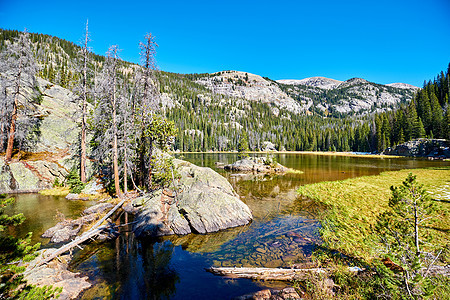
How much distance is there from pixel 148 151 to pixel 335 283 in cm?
1774

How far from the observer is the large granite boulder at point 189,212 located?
1268cm

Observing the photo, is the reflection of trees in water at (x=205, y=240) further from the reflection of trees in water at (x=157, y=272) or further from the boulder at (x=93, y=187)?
the boulder at (x=93, y=187)

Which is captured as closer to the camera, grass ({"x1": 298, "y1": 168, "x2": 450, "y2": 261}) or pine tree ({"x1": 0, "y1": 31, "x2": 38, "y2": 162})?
grass ({"x1": 298, "y1": 168, "x2": 450, "y2": 261})

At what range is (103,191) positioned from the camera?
21.0 metres

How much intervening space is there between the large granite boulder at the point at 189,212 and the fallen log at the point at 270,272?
4732mm

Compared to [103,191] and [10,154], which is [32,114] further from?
[103,191]

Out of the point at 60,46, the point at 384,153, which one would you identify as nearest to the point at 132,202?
the point at 384,153

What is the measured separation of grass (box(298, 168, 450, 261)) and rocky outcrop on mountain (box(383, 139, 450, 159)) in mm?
66582

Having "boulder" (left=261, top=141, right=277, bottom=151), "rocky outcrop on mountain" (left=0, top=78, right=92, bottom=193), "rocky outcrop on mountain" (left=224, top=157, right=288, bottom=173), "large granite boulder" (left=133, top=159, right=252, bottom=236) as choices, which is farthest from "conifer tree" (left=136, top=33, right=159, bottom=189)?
"boulder" (left=261, top=141, right=277, bottom=151)

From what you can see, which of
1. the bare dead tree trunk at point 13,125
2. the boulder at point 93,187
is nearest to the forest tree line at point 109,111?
the bare dead tree trunk at point 13,125

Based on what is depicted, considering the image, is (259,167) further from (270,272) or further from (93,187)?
(270,272)

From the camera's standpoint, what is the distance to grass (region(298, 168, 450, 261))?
32.0 feet

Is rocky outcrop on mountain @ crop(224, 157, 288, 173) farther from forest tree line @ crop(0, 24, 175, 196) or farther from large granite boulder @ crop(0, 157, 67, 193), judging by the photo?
large granite boulder @ crop(0, 157, 67, 193)

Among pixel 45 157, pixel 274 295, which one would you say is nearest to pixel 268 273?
pixel 274 295
